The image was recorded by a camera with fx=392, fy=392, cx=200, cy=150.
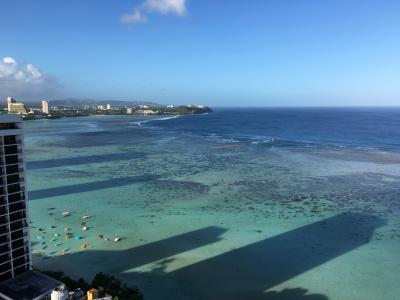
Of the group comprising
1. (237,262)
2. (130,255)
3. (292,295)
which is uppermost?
(130,255)

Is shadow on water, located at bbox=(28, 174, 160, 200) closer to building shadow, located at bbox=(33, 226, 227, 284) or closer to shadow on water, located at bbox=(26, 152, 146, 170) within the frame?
shadow on water, located at bbox=(26, 152, 146, 170)

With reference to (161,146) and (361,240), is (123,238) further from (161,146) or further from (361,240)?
(161,146)

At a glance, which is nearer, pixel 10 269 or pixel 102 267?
pixel 10 269

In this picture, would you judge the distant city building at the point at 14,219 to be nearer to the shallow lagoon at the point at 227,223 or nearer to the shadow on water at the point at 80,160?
the shallow lagoon at the point at 227,223

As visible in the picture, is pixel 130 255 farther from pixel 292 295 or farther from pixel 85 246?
pixel 292 295

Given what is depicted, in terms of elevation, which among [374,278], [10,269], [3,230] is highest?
[3,230]

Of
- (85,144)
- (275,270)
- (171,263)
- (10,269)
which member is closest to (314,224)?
(275,270)

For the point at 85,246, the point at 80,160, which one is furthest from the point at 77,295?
the point at 80,160
